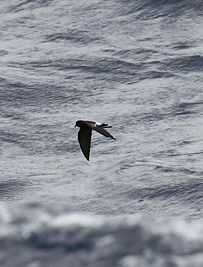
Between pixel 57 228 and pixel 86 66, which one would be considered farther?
pixel 86 66

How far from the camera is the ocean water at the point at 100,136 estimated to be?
3734 cm

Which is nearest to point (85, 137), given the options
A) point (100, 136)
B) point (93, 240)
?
point (93, 240)

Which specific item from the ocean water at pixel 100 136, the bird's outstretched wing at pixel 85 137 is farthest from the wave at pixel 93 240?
the bird's outstretched wing at pixel 85 137

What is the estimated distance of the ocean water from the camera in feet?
123

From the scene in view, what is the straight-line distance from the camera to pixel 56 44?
49094 mm

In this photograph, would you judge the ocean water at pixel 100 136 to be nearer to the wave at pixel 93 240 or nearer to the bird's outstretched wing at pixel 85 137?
the wave at pixel 93 240

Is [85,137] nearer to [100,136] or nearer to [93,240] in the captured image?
[93,240]

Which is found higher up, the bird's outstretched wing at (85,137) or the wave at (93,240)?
the bird's outstretched wing at (85,137)

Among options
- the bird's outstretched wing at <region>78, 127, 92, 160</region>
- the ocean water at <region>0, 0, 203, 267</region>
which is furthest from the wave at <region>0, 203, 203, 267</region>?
the bird's outstretched wing at <region>78, 127, 92, 160</region>

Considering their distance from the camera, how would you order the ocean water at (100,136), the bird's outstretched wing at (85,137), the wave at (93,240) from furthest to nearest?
1. the ocean water at (100,136)
2. the wave at (93,240)
3. the bird's outstretched wing at (85,137)

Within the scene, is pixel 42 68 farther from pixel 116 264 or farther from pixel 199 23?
pixel 116 264

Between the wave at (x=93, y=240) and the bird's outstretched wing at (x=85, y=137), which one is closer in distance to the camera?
the bird's outstretched wing at (x=85, y=137)

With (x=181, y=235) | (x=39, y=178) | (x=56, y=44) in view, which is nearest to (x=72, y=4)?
(x=56, y=44)

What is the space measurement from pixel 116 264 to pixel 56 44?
49.3ft
